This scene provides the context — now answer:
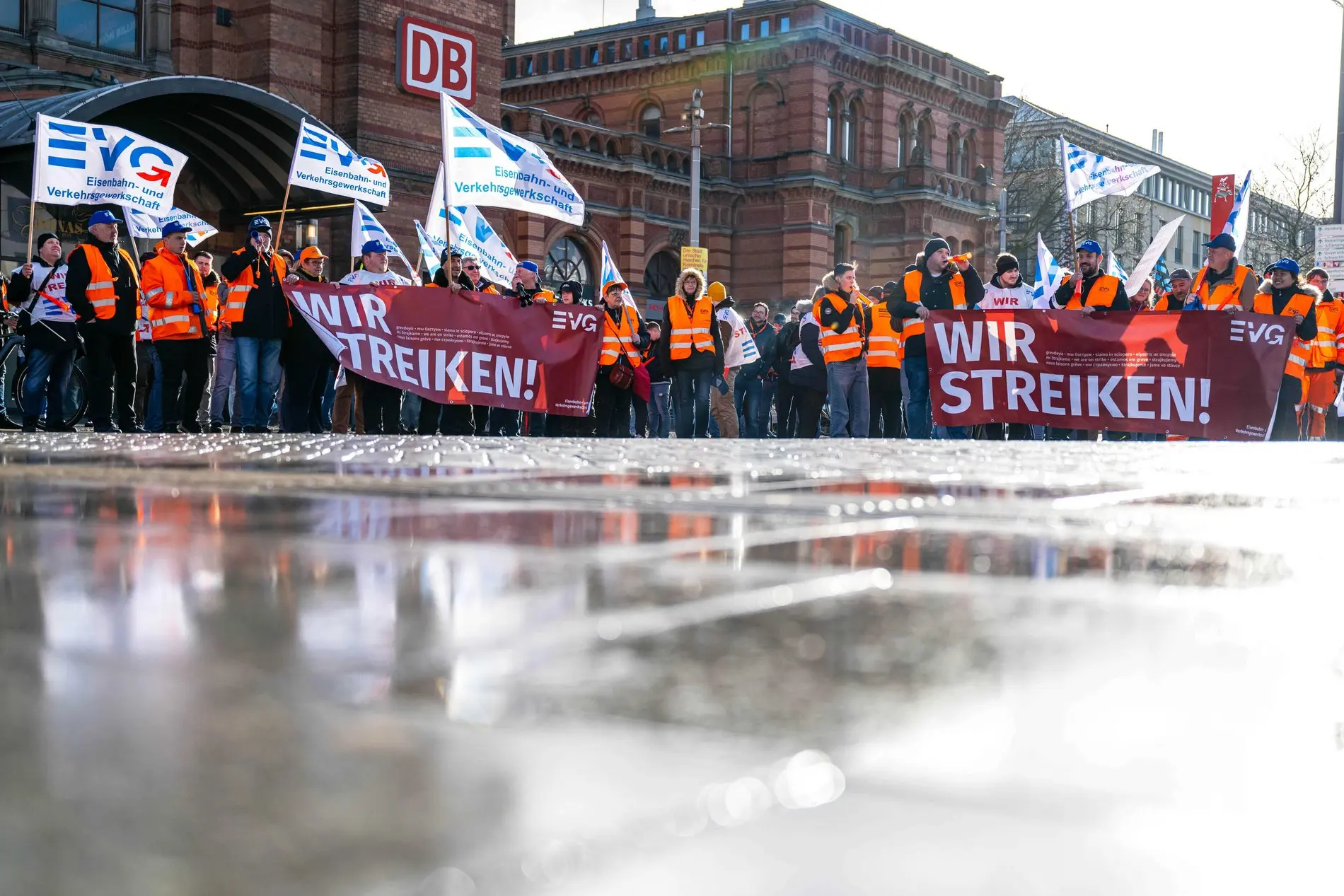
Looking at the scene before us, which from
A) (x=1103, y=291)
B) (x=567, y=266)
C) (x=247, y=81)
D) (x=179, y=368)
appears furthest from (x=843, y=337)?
(x=567, y=266)

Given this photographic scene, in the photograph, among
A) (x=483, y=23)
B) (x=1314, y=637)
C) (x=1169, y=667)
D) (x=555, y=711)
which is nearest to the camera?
(x=555, y=711)

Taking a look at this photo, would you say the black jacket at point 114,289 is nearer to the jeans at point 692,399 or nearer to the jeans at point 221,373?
the jeans at point 221,373

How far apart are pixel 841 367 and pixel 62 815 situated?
12560mm

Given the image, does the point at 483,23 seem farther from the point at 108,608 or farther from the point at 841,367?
the point at 108,608

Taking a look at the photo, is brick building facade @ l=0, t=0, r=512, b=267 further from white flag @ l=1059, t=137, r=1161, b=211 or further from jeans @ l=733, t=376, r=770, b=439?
white flag @ l=1059, t=137, r=1161, b=211

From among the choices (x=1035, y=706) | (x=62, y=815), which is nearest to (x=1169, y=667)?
(x=1035, y=706)

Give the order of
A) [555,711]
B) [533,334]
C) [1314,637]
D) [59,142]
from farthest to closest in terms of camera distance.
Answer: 1. [59,142]
2. [533,334]
3. [1314,637]
4. [555,711]

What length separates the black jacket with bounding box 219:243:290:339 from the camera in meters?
12.1

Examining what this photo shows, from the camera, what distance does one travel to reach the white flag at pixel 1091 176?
639 inches

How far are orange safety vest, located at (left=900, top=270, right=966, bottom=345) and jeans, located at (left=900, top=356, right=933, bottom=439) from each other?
226mm

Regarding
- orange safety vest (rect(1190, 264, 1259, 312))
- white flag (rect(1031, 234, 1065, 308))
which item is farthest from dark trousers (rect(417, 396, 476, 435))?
white flag (rect(1031, 234, 1065, 308))

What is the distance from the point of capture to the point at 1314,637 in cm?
141

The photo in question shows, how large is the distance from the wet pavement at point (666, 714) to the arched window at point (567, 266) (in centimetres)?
3306

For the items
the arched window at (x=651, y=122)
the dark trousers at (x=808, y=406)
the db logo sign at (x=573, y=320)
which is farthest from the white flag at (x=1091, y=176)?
the arched window at (x=651, y=122)
